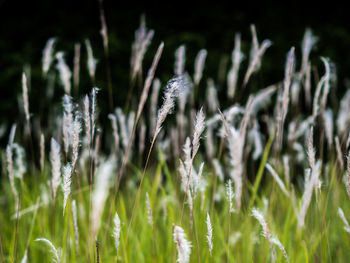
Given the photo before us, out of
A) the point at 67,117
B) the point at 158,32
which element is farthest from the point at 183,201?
the point at 158,32

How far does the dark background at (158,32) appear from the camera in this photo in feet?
11.9

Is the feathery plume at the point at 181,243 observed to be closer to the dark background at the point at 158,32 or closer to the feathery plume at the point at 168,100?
the feathery plume at the point at 168,100

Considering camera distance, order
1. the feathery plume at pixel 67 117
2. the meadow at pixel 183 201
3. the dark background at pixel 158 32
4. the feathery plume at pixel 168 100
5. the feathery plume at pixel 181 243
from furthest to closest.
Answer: the dark background at pixel 158 32 < the feathery plume at pixel 67 117 < the meadow at pixel 183 201 < the feathery plume at pixel 168 100 < the feathery plume at pixel 181 243

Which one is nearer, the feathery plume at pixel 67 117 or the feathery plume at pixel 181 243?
the feathery plume at pixel 181 243

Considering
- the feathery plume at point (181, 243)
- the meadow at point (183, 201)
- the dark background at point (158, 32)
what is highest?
the dark background at point (158, 32)

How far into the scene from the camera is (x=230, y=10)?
157 inches

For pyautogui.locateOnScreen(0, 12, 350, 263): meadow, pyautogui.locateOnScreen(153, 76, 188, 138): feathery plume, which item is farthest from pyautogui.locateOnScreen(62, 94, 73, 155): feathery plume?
pyautogui.locateOnScreen(153, 76, 188, 138): feathery plume

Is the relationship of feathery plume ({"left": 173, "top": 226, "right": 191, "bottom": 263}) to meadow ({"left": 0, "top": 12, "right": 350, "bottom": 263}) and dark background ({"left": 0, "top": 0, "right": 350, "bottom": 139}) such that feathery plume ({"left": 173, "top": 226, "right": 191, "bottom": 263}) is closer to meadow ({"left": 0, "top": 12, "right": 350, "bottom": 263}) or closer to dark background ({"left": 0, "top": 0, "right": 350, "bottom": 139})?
meadow ({"left": 0, "top": 12, "right": 350, "bottom": 263})

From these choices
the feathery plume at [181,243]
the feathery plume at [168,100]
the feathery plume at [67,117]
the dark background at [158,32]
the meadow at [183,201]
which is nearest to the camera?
the feathery plume at [181,243]

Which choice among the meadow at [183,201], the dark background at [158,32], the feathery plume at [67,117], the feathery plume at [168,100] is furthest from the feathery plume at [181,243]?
the dark background at [158,32]

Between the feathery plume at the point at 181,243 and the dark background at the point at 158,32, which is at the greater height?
the dark background at the point at 158,32

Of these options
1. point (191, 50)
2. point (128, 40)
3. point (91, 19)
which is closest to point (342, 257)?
point (191, 50)

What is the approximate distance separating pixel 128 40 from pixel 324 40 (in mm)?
1870

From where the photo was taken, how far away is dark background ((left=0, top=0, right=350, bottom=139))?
Result: 3617mm
